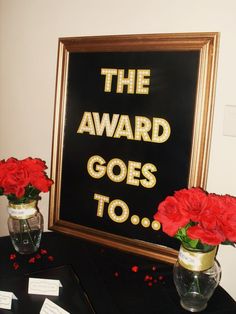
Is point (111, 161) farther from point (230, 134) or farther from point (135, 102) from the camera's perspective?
point (230, 134)

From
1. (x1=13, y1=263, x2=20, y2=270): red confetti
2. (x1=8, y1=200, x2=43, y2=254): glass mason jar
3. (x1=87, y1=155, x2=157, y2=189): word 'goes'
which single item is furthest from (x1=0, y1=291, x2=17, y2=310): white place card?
(x1=87, y1=155, x2=157, y2=189): word 'goes'

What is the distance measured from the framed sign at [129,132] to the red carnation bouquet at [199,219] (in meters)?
0.22

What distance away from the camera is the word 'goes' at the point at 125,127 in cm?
116

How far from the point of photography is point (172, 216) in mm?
896

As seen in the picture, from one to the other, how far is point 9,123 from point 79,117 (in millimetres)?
461

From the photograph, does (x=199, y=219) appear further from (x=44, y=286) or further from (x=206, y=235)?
(x=44, y=286)

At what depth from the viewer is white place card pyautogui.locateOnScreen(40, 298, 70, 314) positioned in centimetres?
92

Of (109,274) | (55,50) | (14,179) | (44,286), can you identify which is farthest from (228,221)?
(55,50)

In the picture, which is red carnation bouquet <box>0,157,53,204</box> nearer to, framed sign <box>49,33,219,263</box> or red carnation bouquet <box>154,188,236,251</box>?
framed sign <box>49,33,219,263</box>

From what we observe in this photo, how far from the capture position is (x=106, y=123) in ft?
4.15

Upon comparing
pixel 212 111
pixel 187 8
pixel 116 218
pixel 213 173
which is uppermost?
pixel 187 8

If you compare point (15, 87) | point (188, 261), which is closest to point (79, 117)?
point (15, 87)

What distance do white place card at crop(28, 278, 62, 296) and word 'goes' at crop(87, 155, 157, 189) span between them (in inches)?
17.5

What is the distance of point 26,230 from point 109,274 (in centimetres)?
37
